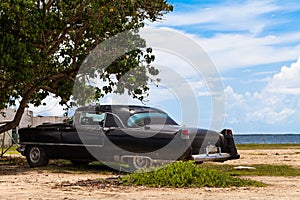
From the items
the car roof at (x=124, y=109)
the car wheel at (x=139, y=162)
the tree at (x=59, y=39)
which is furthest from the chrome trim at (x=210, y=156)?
the tree at (x=59, y=39)

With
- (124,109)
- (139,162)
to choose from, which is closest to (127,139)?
(139,162)

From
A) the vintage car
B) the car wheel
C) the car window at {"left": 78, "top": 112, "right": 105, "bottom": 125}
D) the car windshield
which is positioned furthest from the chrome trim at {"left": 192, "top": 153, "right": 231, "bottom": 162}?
the car window at {"left": 78, "top": 112, "right": 105, "bottom": 125}

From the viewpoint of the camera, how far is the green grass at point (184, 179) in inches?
460

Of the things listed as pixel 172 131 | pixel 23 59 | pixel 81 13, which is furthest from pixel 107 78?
pixel 172 131

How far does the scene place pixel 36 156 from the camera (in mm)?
16797

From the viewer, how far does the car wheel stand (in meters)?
14.3

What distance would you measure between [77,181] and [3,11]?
533 cm

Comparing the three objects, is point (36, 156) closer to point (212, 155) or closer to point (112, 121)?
point (112, 121)

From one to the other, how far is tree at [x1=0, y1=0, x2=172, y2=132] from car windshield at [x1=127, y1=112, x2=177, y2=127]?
3197 mm

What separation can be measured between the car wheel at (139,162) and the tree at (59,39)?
12.4 feet

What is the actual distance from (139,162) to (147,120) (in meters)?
1.12

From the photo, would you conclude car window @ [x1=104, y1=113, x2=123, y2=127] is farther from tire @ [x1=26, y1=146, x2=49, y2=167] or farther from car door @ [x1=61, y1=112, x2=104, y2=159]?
tire @ [x1=26, y1=146, x2=49, y2=167]

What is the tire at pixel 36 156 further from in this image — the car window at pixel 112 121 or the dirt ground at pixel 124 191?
the dirt ground at pixel 124 191

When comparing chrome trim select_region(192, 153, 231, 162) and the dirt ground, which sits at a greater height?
chrome trim select_region(192, 153, 231, 162)
